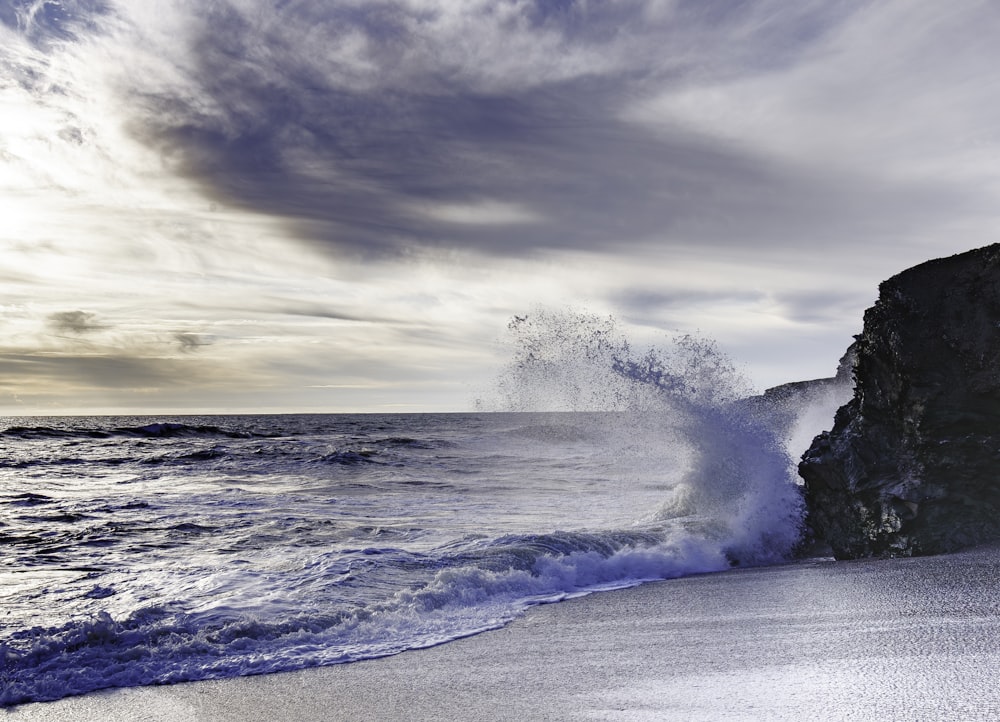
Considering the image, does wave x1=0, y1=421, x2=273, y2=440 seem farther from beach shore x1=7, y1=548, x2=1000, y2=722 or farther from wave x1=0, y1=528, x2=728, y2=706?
beach shore x1=7, y1=548, x2=1000, y2=722

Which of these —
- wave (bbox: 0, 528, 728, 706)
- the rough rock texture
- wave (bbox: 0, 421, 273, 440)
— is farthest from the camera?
wave (bbox: 0, 421, 273, 440)

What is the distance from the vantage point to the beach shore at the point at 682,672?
384 cm

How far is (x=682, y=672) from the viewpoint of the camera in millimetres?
4520

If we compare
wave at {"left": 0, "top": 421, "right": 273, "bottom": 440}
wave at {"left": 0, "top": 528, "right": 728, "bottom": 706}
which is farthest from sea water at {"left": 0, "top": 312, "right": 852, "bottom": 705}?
wave at {"left": 0, "top": 421, "right": 273, "bottom": 440}

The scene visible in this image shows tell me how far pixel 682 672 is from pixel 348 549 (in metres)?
5.77

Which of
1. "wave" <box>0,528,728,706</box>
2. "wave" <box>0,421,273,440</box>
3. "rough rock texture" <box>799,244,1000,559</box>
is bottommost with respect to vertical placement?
"wave" <box>0,421,273,440</box>

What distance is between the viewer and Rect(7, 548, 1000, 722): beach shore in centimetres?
384

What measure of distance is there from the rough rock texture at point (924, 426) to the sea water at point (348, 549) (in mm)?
1378

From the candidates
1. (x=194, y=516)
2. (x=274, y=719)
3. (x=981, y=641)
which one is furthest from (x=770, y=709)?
(x=194, y=516)

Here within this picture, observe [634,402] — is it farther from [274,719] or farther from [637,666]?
[274,719]

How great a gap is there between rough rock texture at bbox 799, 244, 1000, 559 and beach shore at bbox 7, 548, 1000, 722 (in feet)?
5.87

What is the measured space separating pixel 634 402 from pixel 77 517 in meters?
10.2

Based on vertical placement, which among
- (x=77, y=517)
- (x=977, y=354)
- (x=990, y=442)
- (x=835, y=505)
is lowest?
(x=77, y=517)

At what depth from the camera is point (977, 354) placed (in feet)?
27.8
